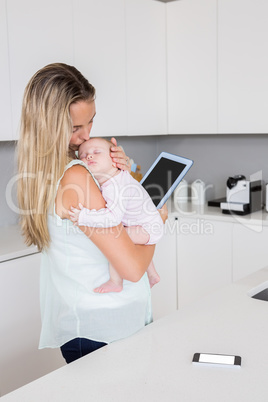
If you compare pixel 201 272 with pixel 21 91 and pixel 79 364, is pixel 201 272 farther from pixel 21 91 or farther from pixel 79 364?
pixel 79 364

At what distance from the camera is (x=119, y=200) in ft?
4.47

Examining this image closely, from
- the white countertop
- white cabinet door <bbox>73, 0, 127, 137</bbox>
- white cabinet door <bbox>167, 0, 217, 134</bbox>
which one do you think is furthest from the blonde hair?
white cabinet door <bbox>167, 0, 217, 134</bbox>

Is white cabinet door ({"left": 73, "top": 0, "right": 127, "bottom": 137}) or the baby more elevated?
white cabinet door ({"left": 73, "top": 0, "right": 127, "bottom": 137})

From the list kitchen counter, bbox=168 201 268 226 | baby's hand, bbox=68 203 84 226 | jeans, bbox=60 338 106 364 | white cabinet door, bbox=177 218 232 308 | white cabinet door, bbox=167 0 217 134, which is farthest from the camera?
white cabinet door, bbox=167 0 217 134

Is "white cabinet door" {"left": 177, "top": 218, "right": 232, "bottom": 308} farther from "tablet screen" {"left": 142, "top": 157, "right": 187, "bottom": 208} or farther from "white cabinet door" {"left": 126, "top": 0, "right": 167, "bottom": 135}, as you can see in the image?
"tablet screen" {"left": 142, "top": 157, "right": 187, "bottom": 208}

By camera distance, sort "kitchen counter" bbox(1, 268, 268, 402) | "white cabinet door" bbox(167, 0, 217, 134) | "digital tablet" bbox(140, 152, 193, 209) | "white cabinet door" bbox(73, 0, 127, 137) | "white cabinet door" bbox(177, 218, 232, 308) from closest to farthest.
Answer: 1. "kitchen counter" bbox(1, 268, 268, 402)
2. "digital tablet" bbox(140, 152, 193, 209)
3. "white cabinet door" bbox(73, 0, 127, 137)
4. "white cabinet door" bbox(177, 218, 232, 308)
5. "white cabinet door" bbox(167, 0, 217, 134)

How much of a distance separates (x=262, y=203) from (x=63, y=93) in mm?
2438

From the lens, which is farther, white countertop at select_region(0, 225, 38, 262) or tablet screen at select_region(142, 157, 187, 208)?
white countertop at select_region(0, 225, 38, 262)

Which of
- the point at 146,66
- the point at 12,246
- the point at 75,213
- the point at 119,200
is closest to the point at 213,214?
the point at 146,66

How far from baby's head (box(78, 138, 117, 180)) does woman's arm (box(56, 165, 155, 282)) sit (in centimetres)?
14

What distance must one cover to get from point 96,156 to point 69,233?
0.78 feet

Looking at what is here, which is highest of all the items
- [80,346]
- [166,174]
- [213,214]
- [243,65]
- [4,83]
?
[243,65]

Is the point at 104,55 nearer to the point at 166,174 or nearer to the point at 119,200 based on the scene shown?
the point at 166,174

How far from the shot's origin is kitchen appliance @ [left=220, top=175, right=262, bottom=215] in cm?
312
